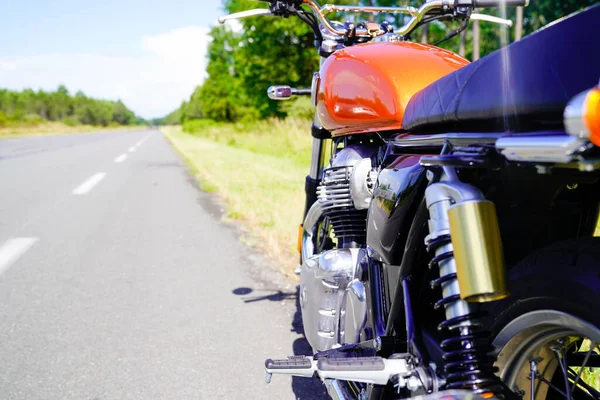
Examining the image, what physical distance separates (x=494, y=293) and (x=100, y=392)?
7.12ft

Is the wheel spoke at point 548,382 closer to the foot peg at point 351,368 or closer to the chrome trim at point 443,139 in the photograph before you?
the foot peg at point 351,368

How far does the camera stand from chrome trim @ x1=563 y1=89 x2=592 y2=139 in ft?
2.74

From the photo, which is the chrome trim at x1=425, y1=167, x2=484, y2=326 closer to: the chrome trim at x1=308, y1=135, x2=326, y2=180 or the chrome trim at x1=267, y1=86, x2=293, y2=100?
the chrome trim at x1=308, y1=135, x2=326, y2=180

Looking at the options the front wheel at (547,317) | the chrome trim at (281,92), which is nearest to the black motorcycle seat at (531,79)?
the front wheel at (547,317)

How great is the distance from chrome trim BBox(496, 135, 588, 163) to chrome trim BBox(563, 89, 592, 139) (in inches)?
1.0

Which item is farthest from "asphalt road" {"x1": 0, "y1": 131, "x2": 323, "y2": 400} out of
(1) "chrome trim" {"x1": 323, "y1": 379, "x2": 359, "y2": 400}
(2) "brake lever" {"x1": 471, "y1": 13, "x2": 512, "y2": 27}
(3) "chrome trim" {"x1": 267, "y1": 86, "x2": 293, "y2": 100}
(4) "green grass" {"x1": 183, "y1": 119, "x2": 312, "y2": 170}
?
(4) "green grass" {"x1": 183, "y1": 119, "x2": 312, "y2": 170}

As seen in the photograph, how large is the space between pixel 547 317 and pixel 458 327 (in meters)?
0.19

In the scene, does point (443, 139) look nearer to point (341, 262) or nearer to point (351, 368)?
point (351, 368)

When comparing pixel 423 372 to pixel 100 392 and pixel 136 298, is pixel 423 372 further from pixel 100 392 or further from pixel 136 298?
pixel 136 298

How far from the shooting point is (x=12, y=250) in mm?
5340

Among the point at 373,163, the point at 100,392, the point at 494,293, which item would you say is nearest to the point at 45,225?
the point at 100,392

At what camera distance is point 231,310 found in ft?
12.0

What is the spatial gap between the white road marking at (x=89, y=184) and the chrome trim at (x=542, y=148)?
30.0 ft

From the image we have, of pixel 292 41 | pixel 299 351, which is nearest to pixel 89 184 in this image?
pixel 299 351
